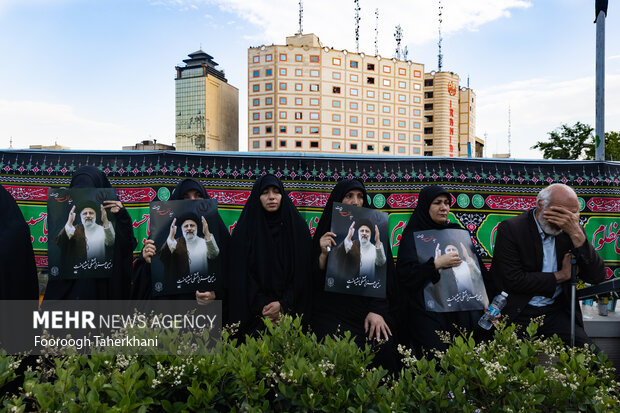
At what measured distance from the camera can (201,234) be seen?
10.3 feet

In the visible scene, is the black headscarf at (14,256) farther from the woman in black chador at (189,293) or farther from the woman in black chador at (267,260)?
the woman in black chador at (267,260)

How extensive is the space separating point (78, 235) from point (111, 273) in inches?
14.6

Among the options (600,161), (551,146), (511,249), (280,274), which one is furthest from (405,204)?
(551,146)

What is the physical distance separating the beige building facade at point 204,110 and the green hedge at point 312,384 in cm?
6448

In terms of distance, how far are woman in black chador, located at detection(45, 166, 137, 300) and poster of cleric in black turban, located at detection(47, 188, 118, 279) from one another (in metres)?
0.08

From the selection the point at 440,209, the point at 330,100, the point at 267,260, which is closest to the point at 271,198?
the point at 267,260

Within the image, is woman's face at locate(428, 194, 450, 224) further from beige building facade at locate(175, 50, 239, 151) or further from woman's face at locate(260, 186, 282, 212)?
beige building facade at locate(175, 50, 239, 151)

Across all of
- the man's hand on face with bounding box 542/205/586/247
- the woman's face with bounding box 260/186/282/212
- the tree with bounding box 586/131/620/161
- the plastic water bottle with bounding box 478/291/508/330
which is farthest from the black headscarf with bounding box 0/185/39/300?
the tree with bounding box 586/131/620/161

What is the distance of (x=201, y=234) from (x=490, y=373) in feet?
7.16

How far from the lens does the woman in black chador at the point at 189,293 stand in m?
3.12

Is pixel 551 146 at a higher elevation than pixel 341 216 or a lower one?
higher

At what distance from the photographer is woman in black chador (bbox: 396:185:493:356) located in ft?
10.3

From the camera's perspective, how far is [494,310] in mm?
3090

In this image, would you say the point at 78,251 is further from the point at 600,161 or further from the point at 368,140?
the point at 368,140
